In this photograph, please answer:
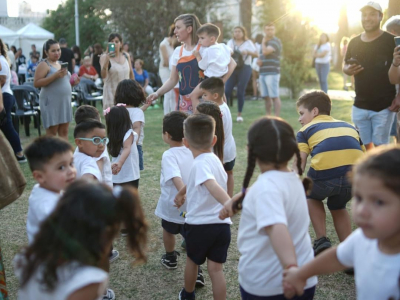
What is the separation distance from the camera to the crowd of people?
1.76m

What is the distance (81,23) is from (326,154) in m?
31.3

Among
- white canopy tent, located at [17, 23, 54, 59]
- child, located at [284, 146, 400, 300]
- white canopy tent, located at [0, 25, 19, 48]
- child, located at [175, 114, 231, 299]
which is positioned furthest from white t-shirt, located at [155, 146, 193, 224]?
white canopy tent, located at [0, 25, 19, 48]

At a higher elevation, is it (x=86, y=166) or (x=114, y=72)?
(x=114, y=72)

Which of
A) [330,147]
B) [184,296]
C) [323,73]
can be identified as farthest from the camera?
[323,73]

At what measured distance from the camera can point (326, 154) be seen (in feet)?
11.9

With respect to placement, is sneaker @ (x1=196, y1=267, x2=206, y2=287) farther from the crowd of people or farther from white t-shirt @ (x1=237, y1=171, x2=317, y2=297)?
white t-shirt @ (x1=237, y1=171, x2=317, y2=297)

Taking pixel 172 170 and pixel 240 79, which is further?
pixel 240 79

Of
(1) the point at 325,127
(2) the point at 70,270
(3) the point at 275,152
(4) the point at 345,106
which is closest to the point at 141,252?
(2) the point at 70,270

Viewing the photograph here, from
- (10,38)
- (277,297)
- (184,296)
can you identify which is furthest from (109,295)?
(10,38)

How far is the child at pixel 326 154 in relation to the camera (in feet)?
11.8

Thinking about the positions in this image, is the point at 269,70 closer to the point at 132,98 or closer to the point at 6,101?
the point at 6,101

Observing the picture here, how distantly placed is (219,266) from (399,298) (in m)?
1.50

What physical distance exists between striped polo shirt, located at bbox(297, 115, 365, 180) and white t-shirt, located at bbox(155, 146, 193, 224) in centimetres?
92

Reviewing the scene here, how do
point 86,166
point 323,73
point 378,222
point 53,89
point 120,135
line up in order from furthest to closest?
point 323,73, point 53,89, point 120,135, point 86,166, point 378,222
